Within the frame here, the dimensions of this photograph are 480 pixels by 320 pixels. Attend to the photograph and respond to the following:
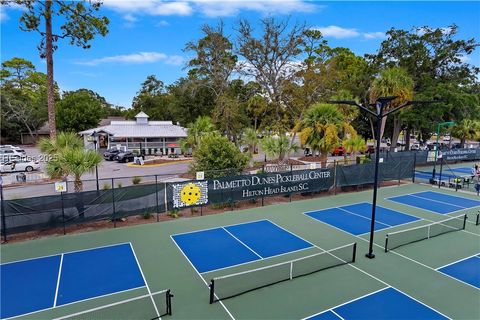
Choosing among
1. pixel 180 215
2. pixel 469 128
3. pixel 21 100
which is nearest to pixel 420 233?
pixel 180 215

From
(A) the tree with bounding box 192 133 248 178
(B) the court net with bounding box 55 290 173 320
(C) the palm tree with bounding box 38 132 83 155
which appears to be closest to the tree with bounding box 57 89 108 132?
(C) the palm tree with bounding box 38 132 83 155

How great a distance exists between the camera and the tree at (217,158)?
716 inches

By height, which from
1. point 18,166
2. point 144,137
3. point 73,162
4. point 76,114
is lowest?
point 18,166

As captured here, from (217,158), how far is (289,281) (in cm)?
1029

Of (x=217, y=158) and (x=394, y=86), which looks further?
(x=394, y=86)

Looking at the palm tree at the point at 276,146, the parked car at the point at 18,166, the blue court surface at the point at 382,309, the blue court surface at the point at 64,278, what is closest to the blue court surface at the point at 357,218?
the blue court surface at the point at 382,309

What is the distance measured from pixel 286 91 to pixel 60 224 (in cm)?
2197

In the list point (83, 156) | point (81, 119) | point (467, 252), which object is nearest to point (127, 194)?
point (83, 156)

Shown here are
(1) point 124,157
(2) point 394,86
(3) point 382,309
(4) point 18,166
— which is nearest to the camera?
(3) point 382,309

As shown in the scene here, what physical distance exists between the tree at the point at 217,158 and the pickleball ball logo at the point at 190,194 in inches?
81.7

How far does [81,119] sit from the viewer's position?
50.4m

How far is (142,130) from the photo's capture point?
143 ft

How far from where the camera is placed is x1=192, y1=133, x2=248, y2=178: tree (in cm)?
1819

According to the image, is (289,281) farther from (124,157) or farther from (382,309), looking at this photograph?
(124,157)
